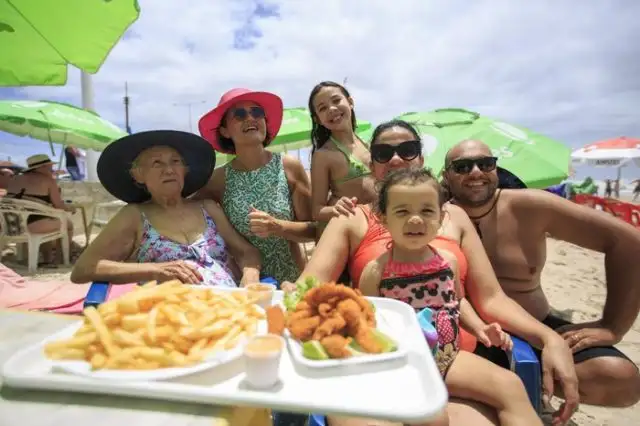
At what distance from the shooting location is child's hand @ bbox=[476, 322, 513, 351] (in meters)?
1.87

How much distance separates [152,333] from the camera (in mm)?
1276

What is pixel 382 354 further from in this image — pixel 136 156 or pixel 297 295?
pixel 136 156

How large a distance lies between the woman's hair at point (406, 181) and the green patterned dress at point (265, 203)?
110 centimetres

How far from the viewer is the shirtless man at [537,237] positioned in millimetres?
2328

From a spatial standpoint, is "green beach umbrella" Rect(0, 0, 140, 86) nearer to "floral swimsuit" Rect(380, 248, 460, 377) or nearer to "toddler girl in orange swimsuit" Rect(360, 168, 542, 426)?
"toddler girl in orange swimsuit" Rect(360, 168, 542, 426)

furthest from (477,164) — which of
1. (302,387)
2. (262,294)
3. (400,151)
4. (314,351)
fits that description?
(302,387)

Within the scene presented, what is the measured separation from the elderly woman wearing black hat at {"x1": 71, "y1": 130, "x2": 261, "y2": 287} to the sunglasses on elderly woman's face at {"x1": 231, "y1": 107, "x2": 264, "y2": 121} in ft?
1.06

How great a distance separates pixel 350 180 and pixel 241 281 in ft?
3.59

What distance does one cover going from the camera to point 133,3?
10.7ft

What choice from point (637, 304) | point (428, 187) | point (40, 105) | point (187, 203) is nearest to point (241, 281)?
point (187, 203)

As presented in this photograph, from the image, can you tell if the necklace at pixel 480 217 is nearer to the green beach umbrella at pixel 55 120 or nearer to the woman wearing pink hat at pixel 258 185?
the woman wearing pink hat at pixel 258 185

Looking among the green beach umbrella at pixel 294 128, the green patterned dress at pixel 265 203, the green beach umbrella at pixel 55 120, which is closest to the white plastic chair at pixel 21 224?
the green beach umbrella at pixel 55 120

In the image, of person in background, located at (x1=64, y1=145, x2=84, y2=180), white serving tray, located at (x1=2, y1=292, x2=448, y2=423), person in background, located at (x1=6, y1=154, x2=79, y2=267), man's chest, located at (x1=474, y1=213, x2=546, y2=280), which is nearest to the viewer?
white serving tray, located at (x1=2, y1=292, x2=448, y2=423)

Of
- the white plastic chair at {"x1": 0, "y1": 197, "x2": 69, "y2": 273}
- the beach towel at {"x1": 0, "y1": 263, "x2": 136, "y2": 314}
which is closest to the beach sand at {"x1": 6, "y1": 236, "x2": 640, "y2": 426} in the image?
the white plastic chair at {"x1": 0, "y1": 197, "x2": 69, "y2": 273}
